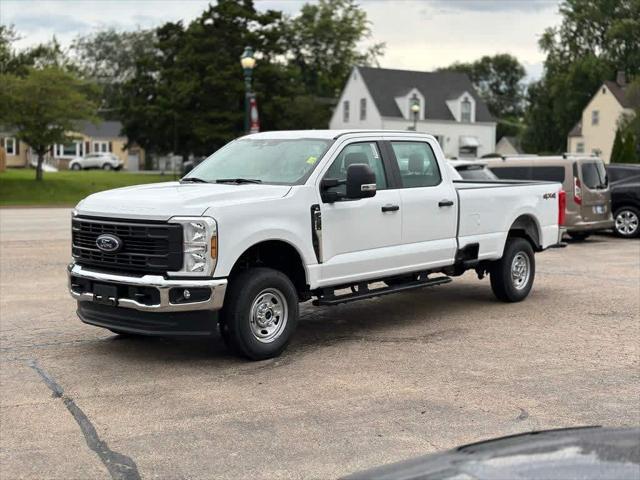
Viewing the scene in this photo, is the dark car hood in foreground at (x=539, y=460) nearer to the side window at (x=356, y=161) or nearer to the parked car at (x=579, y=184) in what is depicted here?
the side window at (x=356, y=161)

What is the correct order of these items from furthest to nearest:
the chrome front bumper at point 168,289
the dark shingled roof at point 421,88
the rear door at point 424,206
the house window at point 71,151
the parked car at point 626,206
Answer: the house window at point 71,151, the dark shingled roof at point 421,88, the parked car at point 626,206, the rear door at point 424,206, the chrome front bumper at point 168,289

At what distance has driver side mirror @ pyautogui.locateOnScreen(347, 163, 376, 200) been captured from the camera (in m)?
7.81

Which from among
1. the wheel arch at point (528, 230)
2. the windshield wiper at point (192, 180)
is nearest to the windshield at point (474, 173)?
the wheel arch at point (528, 230)

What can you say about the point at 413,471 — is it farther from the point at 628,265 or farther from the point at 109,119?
the point at 109,119

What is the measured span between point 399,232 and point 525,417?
327cm

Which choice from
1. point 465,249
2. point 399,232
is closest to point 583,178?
point 465,249

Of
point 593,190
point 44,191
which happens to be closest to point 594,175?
point 593,190

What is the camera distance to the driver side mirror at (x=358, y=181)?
781 centimetres

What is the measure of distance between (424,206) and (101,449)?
485cm

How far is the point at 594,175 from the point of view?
17922mm

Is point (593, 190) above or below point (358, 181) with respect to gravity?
below

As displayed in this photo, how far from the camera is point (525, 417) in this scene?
19.1 ft

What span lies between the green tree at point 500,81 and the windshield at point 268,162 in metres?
112

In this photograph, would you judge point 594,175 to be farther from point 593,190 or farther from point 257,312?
point 257,312
